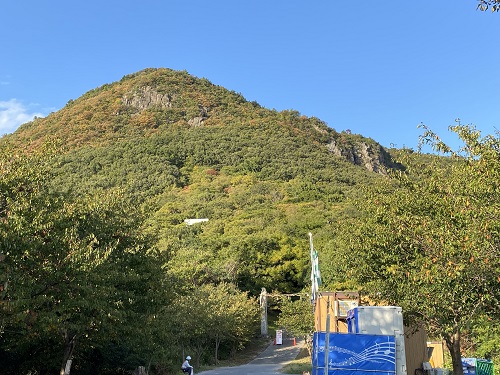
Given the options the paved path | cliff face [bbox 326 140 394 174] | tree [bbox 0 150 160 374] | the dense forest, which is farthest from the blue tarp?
cliff face [bbox 326 140 394 174]

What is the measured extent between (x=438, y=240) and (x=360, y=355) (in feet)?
10.5

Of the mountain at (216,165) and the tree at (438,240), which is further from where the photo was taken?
the mountain at (216,165)

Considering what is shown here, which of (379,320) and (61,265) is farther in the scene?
(379,320)

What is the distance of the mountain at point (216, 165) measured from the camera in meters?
56.8

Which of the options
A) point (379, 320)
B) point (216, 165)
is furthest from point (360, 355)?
point (216, 165)

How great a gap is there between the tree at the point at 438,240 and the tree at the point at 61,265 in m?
7.39

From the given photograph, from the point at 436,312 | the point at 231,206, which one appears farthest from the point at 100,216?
the point at 231,206

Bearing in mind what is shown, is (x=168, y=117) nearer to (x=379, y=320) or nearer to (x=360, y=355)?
(x=379, y=320)

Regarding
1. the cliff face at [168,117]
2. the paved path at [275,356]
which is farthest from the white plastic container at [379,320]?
the cliff face at [168,117]

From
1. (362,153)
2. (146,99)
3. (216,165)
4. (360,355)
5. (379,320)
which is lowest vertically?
(360,355)

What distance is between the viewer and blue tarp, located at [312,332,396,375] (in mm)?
10297

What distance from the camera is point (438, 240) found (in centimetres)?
1023

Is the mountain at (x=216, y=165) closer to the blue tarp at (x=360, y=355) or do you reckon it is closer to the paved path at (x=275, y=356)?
the paved path at (x=275, y=356)

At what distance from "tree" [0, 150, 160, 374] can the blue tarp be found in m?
5.96
